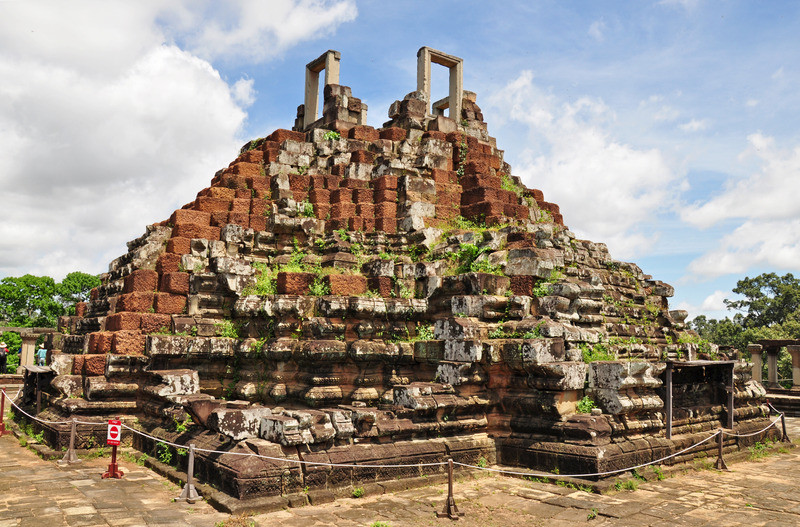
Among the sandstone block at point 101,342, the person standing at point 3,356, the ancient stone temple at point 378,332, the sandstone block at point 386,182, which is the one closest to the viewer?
Result: the ancient stone temple at point 378,332

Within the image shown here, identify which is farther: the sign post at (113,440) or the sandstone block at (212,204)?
the sandstone block at (212,204)

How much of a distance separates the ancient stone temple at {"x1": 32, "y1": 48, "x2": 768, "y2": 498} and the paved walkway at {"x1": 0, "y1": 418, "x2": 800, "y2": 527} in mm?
512

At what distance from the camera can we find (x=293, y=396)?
393 inches

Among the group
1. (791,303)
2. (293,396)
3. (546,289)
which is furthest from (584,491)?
(791,303)

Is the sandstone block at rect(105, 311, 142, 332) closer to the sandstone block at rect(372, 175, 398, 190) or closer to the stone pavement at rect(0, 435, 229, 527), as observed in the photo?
the stone pavement at rect(0, 435, 229, 527)

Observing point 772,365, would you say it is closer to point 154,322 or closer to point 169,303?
point 169,303

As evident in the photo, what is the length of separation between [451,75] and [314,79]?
12.1ft

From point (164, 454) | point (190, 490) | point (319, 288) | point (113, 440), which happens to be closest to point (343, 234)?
point (319, 288)

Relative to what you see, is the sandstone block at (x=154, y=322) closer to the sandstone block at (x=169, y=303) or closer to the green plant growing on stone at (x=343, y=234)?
the sandstone block at (x=169, y=303)

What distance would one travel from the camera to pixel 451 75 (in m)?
16.0

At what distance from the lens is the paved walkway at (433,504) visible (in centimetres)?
638

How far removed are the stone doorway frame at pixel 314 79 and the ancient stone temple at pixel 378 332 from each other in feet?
3.09

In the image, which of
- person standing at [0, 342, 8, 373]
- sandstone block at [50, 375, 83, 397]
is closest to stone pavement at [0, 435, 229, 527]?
sandstone block at [50, 375, 83, 397]

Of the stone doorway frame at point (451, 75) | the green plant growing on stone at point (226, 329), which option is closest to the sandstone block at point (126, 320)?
the green plant growing on stone at point (226, 329)
